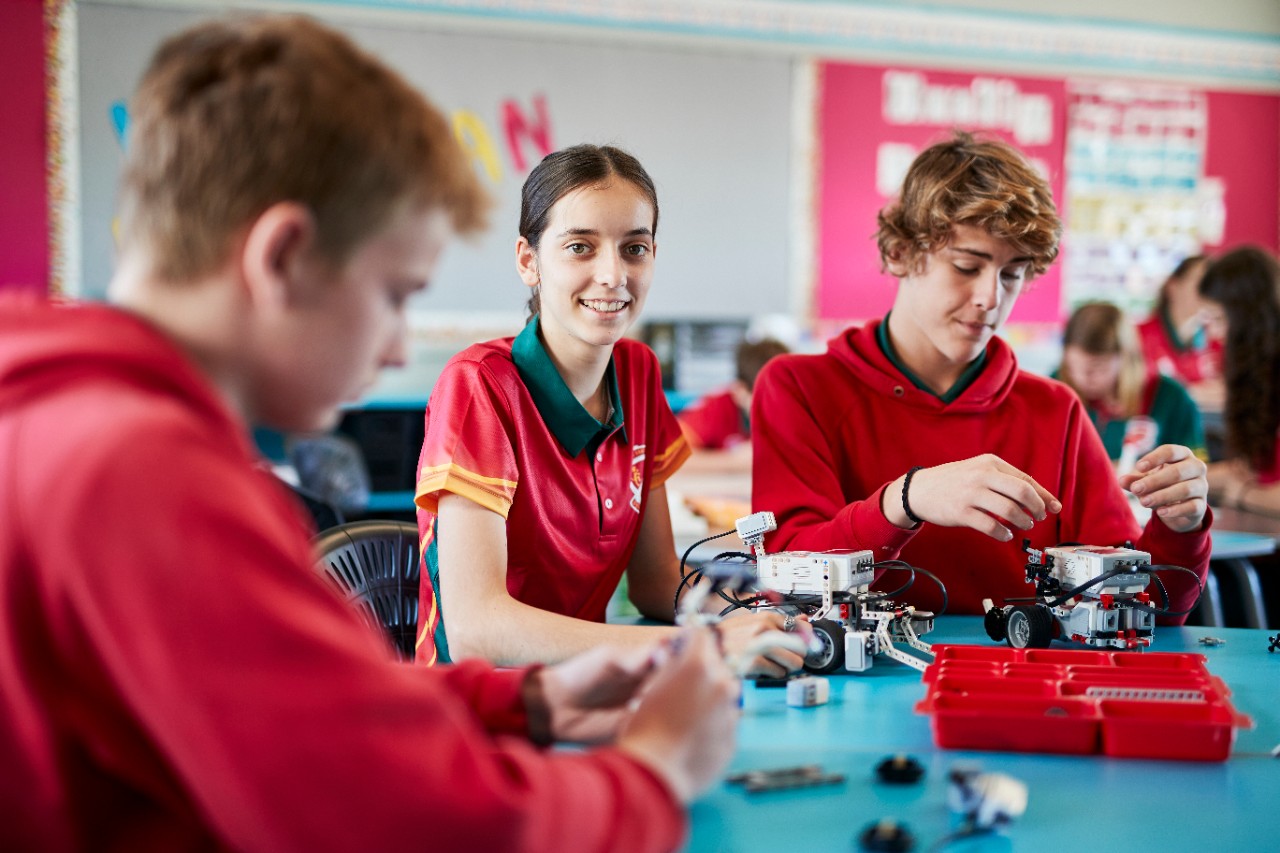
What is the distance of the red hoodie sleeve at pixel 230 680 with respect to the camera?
0.55m

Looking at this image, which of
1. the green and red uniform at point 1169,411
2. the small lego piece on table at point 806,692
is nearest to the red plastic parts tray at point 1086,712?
the small lego piece on table at point 806,692

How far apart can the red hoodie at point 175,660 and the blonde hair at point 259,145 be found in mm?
89

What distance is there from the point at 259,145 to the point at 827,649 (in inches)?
35.7

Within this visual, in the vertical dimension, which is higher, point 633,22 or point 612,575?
point 633,22

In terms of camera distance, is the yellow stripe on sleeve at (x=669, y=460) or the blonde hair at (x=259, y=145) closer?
the blonde hair at (x=259, y=145)

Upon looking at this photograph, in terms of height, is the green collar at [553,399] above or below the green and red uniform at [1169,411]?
above

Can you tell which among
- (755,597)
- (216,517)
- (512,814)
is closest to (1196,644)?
(755,597)

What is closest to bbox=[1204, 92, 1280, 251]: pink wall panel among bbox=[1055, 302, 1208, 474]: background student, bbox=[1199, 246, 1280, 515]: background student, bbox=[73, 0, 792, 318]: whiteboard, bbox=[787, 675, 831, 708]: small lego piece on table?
bbox=[73, 0, 792, 318]: whiteboard

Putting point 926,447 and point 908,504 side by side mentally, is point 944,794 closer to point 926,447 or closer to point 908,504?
point 908,504

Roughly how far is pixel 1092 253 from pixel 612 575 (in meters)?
5.54

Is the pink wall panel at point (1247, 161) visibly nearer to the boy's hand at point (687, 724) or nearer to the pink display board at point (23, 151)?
the pink display board at point (23, 151)

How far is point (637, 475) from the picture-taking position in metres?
1.79

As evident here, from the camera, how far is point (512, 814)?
62 cm

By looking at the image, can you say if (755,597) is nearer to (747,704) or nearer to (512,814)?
(747,704)
